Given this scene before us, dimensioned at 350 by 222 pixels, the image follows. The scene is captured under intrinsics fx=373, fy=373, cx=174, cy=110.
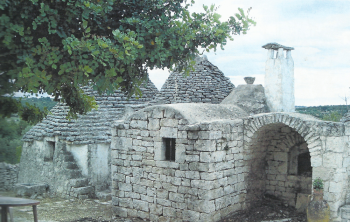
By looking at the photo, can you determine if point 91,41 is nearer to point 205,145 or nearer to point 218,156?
point 205,145

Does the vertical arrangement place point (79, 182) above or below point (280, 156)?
below

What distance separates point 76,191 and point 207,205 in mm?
6369

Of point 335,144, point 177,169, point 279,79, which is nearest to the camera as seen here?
point 335,144

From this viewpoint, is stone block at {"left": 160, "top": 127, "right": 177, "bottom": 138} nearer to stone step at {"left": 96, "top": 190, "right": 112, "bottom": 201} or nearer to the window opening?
stone step at {"left": 96, "top": 190, "right": 112, "bottom": 201}

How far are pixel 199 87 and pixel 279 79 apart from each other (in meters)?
3.78

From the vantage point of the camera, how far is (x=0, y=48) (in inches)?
214

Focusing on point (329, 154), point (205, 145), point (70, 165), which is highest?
point (205, 145)

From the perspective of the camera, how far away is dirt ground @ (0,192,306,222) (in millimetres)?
9430

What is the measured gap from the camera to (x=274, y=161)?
10.7 meters

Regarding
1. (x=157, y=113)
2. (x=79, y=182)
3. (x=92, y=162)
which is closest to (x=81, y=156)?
(x=92, y=162)

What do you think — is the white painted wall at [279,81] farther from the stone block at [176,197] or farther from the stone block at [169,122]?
the stone block at [176,197]

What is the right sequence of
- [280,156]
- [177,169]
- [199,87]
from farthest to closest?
[199,87], [280,156], [177,169]

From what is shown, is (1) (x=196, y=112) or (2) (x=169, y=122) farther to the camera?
(1) (x=196, y=112)

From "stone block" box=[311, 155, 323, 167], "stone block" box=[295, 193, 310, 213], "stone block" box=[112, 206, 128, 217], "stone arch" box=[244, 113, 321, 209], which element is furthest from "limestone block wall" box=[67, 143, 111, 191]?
"stone block" box=[311, 155, 323, 167]
